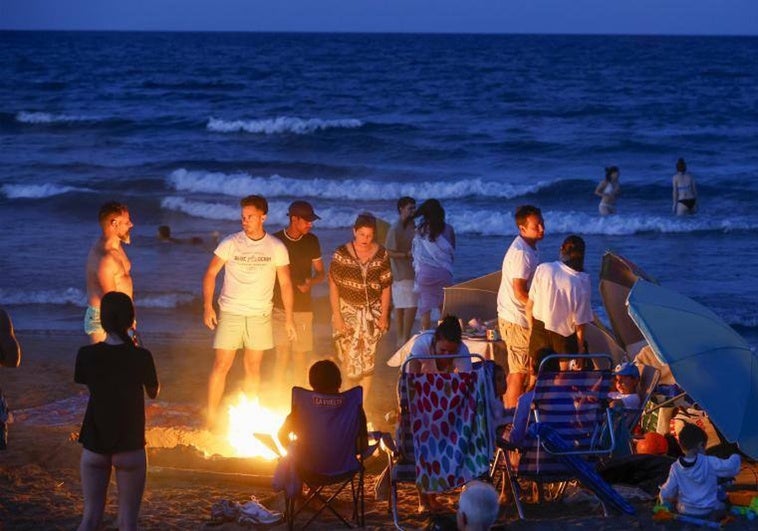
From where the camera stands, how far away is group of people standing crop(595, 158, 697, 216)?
20.7 m

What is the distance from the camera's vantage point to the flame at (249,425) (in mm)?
8000

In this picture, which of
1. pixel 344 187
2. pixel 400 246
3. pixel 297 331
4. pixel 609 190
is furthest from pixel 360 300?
pixel 344 187

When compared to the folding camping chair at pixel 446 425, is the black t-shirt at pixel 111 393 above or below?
above

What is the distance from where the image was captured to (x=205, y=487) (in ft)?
23.5

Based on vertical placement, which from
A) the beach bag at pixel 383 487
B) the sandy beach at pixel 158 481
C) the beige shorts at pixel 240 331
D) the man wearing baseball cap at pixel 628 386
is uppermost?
the beige shorts at pixel 240 331

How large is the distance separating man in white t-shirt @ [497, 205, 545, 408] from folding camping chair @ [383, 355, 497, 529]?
78.7 inches

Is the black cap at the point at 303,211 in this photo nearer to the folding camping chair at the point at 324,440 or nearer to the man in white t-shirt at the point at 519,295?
the man in white t-shirt at the point at 519,295

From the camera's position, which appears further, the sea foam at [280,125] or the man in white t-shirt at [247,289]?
the sea foam at [280,125]

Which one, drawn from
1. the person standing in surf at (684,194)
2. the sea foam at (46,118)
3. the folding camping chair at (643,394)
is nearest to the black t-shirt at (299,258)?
the folding camping chair at (643,394)

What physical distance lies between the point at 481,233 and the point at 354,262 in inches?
515

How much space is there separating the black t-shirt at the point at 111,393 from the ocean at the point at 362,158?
24.3 ft

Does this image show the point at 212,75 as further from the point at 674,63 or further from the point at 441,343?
the point at 441,343

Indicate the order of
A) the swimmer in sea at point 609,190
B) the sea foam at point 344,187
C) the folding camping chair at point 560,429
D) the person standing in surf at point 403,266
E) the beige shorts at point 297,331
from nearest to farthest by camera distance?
the folding camping chair at point 560,429 < the beige shorts at point 297,331 < the person standing in surf at point 403,266 < the swimmer in sea at point 609,190 < the sea foam at point 344,187

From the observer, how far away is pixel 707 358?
23.0 ft
